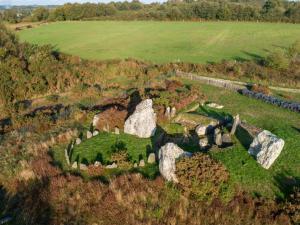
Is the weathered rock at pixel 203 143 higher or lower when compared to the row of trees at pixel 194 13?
lower

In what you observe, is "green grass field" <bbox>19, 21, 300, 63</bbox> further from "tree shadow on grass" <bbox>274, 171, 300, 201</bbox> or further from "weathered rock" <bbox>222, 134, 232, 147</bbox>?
"tree shadow on grass" <bbox>274, 171, 300, 201</bbox>

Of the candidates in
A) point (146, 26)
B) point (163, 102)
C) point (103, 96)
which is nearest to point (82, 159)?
point (163, 102)

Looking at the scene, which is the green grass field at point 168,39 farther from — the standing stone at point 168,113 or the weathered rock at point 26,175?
the weathered rock at point 26,175

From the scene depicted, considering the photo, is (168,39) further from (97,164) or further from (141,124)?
(97,164)

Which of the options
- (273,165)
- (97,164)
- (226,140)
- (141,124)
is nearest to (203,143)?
(226,140)

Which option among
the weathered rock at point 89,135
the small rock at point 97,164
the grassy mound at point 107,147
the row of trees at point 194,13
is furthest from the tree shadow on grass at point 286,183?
the row of trees at point 194,13

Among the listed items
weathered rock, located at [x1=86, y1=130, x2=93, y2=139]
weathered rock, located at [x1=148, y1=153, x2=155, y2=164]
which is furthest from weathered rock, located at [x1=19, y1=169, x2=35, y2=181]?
weathered rock, located at [x1=148, y1=153, x2=155, y2=164]
